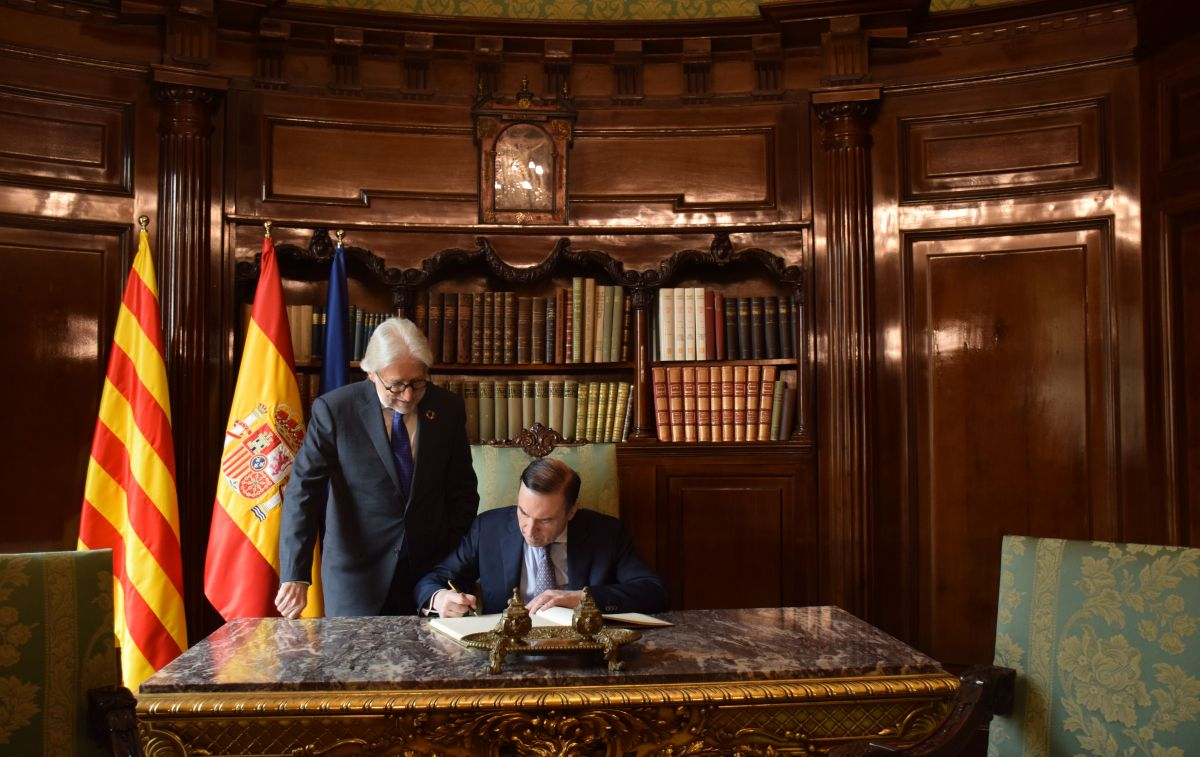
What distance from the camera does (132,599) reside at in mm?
3537

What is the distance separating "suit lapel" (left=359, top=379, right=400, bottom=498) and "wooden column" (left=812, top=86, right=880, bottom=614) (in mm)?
1876

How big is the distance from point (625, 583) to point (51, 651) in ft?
4.38

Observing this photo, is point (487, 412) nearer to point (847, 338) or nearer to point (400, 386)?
point (400, 386)

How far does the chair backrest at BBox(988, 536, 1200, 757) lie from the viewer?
177 cm

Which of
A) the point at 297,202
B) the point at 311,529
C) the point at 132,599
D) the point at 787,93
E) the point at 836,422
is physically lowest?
the point at 132,599

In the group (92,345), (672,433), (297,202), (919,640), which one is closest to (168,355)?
(92,345)

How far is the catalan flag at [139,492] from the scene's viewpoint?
3539 mm

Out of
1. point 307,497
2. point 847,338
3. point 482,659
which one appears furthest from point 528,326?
point 482,659

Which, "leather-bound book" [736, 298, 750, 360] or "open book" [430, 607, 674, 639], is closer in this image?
"open book" [430, 607, 674, 639]

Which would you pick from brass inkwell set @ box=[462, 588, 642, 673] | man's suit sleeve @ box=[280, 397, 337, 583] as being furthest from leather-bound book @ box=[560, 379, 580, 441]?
brass inkwell set @ box=[462, 588, 642, 673]

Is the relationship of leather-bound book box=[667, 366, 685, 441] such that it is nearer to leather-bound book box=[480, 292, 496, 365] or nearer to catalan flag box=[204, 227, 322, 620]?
leather-bound book box=[480, 292, 496, 365]

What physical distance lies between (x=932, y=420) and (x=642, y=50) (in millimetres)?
1938

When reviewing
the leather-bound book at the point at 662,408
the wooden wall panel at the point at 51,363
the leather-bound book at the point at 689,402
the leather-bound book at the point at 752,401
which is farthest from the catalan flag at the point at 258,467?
the leather-bound book at the point at 752,401

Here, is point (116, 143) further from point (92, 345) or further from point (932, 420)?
point (932, 420)
